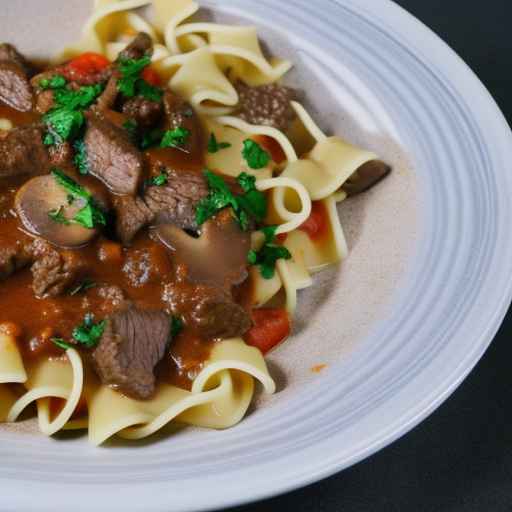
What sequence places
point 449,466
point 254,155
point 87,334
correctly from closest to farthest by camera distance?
point 87,334
point 449,466
point 254,155

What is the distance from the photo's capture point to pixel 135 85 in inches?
249

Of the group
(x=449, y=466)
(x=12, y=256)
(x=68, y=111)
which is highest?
(x=68, y=111)

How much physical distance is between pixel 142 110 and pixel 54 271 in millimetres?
1567

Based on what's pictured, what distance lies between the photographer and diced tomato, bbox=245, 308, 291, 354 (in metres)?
5.68

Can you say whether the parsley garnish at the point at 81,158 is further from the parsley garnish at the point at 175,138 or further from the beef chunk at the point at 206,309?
the beef chunk at the point at 206,309

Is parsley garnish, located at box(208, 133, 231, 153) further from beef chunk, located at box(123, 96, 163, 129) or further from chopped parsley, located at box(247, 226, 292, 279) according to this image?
chopped parsley, located at box(247, 226, 292, 279)

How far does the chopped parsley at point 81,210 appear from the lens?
17.8 feet

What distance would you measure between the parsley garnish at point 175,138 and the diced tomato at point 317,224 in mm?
1080

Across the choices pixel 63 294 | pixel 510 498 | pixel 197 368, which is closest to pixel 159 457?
pixel 197 368

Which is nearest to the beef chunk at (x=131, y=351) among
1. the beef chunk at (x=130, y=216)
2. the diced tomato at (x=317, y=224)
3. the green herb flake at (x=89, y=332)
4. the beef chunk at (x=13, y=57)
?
the green herb flake at (x=89, y=332)

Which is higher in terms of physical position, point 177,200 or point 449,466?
point 177,200

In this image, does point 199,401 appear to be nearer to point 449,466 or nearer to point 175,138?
point 449,466

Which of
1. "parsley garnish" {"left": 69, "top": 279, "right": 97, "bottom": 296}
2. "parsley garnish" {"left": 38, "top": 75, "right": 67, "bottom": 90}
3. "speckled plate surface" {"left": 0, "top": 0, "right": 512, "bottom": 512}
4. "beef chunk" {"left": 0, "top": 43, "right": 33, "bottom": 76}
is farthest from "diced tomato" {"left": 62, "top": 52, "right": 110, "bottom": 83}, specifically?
"parsley garnish" {"left": 69, "top": 279, "right": 97, "bottom": 296}

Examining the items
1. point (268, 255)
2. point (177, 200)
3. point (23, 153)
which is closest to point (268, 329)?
point (268, 255)
